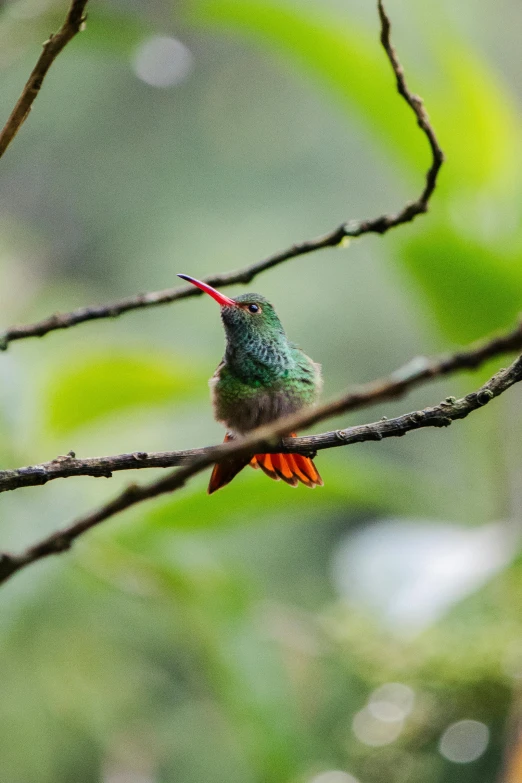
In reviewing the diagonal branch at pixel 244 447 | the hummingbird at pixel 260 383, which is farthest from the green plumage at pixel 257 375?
the diagonal branch at pixel 244 447

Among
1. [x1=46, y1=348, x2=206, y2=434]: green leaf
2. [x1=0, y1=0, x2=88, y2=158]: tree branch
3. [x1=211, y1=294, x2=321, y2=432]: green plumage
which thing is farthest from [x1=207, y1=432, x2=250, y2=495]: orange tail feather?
[x1=0, y1=0, x2=88, y2=158]: tree branch

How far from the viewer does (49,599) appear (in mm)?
3516

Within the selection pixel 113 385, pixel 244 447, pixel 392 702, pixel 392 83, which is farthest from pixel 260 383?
pixel 244 447

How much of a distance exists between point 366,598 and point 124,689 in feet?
5.70

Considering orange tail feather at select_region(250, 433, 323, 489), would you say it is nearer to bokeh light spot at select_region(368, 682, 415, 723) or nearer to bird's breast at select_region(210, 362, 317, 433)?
bird's breast at select_region(210, 362, 317, 433)

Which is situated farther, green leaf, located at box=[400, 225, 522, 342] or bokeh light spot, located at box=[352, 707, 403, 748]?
bokeh light spot, located at box=[352, 707, 403, 748]

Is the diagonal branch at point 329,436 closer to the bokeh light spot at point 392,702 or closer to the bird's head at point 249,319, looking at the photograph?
the bird's head at point 249,319

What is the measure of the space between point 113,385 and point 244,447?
1759 mm

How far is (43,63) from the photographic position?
1.06 meters

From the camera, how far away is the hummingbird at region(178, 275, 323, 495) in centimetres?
199

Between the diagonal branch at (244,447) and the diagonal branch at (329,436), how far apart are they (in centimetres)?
3

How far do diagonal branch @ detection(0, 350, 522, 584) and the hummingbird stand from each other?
80 cm

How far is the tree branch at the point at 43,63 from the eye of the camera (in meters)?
1.04

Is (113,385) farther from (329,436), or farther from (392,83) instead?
(329,436)
